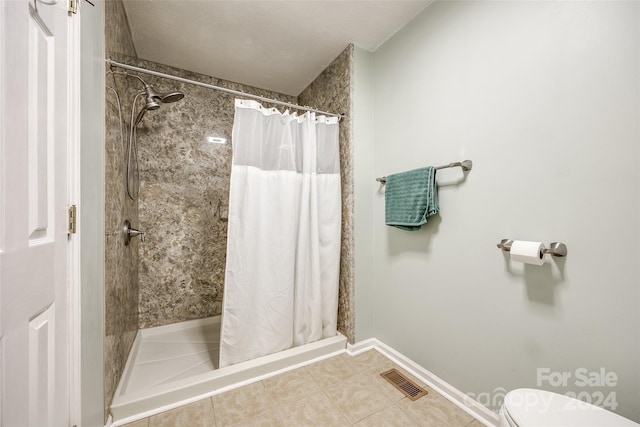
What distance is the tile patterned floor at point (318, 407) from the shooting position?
1.20 meters

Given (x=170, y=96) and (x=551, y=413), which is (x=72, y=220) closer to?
(x=170, y=96)

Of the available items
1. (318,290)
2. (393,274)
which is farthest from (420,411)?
(318,290)

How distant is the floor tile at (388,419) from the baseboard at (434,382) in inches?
11.6

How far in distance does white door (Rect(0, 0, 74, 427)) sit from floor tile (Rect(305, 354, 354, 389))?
1.17m

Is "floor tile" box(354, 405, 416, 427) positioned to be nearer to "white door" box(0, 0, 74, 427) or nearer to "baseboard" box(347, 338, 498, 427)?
"baseboard" box(347, 338, 498, 427)

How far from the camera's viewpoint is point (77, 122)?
81cm

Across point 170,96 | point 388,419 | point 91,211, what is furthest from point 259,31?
point 388,419

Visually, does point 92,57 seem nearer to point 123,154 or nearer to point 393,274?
point 123,154

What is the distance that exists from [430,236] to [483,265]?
13.0 inches

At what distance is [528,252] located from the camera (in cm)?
97

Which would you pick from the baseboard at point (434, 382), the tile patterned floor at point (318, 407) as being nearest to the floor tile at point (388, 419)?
the tile patterned floor at point (318, 407)

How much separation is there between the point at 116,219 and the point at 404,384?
192 cm

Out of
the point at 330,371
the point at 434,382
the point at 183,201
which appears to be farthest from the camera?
the point at 183,201

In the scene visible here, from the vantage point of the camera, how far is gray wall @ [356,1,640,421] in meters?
0.84
